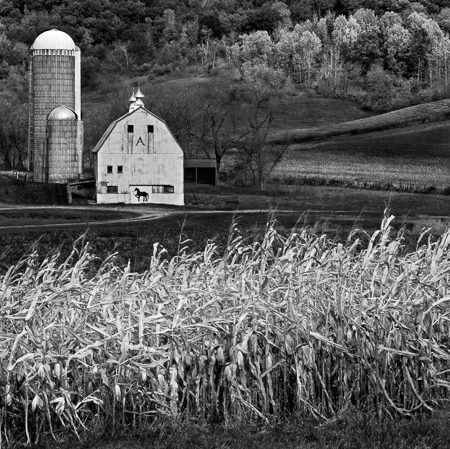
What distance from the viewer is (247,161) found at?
314 feet

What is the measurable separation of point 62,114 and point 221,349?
238 ft

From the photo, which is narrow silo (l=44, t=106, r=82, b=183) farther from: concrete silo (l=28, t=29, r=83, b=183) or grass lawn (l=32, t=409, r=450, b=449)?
grass lawn (l=32, t=409, r=450, b=449)

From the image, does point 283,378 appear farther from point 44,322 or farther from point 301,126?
point 301,126

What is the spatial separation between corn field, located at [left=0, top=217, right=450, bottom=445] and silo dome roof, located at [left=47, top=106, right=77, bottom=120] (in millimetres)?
70017

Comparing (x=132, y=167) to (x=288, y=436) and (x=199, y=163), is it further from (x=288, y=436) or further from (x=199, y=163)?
(x=288, y=436)

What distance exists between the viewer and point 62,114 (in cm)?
8588

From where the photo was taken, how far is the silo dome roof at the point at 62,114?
85.5 metres

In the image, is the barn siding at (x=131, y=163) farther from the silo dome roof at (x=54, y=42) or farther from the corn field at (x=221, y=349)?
the corn field at (x=221, y=349)

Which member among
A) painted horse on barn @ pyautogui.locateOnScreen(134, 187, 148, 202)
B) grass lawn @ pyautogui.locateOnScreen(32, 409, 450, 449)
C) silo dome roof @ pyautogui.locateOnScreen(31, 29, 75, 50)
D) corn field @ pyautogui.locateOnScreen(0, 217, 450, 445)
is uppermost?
silo dome roof @ pyautogui.locateOnScreen(31, 29, 75, 50)

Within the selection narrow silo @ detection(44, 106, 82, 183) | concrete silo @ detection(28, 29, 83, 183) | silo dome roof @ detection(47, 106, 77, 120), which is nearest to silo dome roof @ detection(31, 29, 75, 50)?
concrete silo @ detection(28, 29, 83, 183)

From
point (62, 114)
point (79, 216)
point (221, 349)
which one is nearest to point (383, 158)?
point (62, 114)

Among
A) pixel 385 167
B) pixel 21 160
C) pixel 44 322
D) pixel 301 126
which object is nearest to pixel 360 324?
pixel 44 322

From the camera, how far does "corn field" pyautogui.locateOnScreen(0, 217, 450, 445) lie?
14352 mm

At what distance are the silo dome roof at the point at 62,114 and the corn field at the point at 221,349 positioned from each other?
70.0 meters
